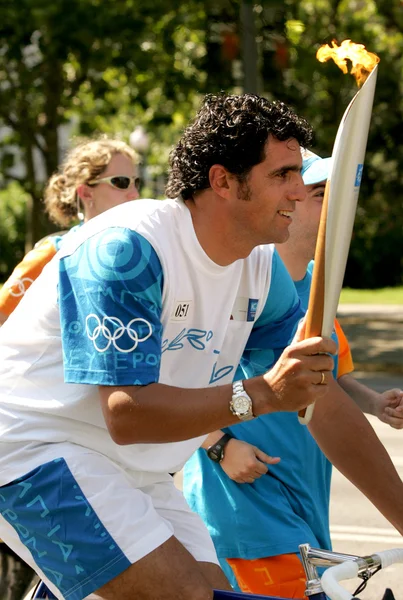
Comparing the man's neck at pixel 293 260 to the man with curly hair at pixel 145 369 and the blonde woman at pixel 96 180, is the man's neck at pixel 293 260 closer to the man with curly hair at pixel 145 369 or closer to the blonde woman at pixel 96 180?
the man with curly hair at pixel 145 369

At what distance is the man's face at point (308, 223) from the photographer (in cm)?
366

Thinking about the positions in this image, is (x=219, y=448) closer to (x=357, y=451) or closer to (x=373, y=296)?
(x=357, y=451)

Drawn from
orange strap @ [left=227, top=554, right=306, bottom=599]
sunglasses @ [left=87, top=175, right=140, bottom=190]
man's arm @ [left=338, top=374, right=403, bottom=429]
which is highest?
sunglasses @ [left=87, top=175, right=140, bottom=190]

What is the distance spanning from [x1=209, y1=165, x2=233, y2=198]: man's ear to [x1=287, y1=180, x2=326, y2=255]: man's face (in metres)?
0.96

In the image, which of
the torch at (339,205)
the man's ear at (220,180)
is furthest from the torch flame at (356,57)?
the man's ear at (220,180)

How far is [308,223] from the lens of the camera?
369 centimetres

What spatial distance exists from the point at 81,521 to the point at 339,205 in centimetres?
96

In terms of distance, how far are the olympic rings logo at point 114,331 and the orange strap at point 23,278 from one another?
240cm

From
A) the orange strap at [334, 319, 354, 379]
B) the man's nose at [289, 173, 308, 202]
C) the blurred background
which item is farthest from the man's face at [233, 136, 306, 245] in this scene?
the blurred background

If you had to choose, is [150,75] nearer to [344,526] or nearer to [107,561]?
[344,526]

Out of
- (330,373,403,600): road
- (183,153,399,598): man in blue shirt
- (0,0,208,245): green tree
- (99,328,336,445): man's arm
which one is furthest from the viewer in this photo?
(0,0,208,245): green tree

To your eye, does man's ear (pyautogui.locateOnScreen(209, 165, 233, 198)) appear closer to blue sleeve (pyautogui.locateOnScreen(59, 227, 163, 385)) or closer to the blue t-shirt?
blue sleeve (pyautogui.locateOnScreen(59, 227, 163, 385))

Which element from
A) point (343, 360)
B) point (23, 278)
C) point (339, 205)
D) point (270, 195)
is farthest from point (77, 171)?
point (339, 205)

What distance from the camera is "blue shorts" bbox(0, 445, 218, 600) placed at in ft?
8.21
